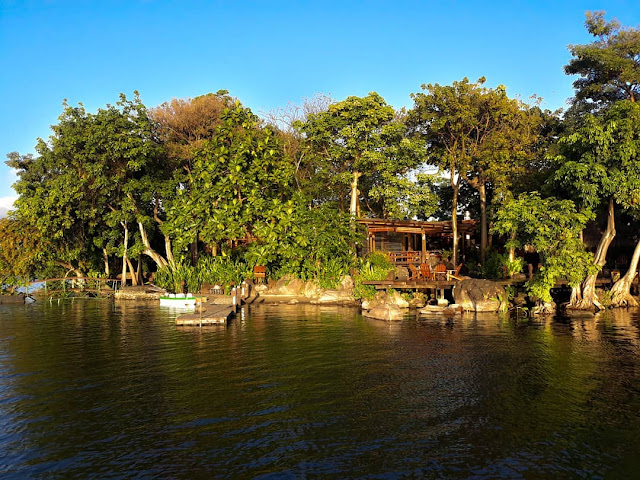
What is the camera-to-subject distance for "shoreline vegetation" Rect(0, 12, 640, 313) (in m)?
29.5

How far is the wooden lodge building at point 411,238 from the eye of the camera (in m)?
34.2

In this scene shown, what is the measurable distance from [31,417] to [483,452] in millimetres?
9291

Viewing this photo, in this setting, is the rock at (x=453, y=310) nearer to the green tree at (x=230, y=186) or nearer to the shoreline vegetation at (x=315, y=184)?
the shoreline vegetation at (x=315, y=184)

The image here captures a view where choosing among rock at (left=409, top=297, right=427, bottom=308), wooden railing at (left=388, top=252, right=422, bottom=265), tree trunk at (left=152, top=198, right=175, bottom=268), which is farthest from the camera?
tree trunk at (left=152, top=198, right=175, bottom=268)

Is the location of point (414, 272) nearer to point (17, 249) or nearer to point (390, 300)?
point (390, 300)

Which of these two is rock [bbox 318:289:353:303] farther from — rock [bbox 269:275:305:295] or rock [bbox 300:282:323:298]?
rock [bbox 269:275:305:295]

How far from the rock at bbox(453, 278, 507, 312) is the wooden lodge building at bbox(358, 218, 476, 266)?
637 centimetres

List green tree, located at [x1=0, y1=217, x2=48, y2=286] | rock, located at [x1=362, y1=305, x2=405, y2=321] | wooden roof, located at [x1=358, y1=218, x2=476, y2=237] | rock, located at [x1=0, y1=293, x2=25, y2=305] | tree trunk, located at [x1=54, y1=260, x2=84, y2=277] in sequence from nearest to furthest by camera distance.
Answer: rock, located at [x1=362, y1=305, x2=405, y2=321], wooden roof, located at [x1=358, y1=218, x2=476, y2=237], rock, located at [x1=0, y1=293, x2=25, y2=305], green tree, located at [x1=0, y1=217, x2=48, y2=286], tree trunk, located at [x1=54, y1=260, x2=84, y2=277]

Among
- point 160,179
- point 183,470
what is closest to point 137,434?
point 183,470

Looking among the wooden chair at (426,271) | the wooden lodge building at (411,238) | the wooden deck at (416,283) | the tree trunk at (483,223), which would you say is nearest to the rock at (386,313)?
the wooden deck at (416,283)

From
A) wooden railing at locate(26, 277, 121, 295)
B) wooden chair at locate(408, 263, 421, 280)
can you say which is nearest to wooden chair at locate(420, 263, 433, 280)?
wooden chair at locate(408, 263, 421, 280)

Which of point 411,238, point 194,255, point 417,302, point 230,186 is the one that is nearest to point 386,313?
point 417,302

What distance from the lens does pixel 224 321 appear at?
76.2 ft

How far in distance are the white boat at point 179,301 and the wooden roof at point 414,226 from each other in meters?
12.0
